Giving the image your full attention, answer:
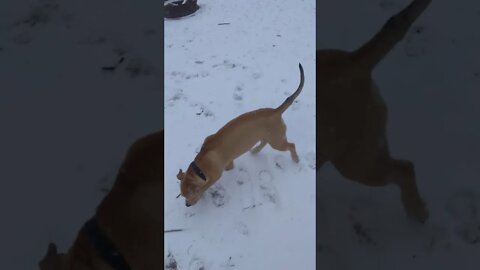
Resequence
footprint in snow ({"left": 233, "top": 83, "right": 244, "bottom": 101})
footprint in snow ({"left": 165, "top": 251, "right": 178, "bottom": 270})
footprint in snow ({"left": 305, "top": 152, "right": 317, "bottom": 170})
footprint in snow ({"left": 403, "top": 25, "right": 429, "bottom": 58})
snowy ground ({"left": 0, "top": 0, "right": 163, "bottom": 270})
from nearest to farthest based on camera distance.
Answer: snowy ground ({"left": 0, "top": 0, "right": 163, "bottom": 270}), footprint in snow ({"left": 403, "top": 25, "right": 429, "bottom": 58}), footprint in snow ({"left": 165, "top": 251, "right": 178, "bottom": 270}), footprint in snow ({"left": 305, "top": 152, "right": 317, "bottom": 170}), footprint in snow ({"left": 233, "top": 83, "right": 244, "bottom": 101})

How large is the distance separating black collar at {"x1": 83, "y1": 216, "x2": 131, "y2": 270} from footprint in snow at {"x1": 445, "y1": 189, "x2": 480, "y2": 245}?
3.85ft

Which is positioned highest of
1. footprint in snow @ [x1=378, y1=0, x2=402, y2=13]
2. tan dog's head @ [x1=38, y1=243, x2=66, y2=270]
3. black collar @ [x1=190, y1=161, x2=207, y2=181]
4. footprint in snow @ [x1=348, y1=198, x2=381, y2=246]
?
footprint in snow @ [x1=378, y1=0, x2=402, y2=13]

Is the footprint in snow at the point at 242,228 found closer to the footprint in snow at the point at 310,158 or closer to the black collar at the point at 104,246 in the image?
the footprint in snow at the point at 310,158

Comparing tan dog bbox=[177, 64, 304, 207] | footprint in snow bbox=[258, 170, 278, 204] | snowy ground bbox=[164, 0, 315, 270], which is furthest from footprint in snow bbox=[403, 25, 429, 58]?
footprint in snow bbox=[258, 170, 278, 204]

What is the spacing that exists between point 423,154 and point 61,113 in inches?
46.4

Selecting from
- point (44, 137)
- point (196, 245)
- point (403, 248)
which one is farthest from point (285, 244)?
point (44, 137)

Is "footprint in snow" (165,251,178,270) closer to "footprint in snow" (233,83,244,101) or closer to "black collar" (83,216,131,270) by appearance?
"black collar" (83,216,131,270)

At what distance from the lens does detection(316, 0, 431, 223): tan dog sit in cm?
176

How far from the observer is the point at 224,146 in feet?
8.13

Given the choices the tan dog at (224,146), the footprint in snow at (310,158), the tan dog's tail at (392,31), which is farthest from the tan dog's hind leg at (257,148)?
the tan dog's tail at (392,31)

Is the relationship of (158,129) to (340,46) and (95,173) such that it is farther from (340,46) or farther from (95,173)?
(340,46)

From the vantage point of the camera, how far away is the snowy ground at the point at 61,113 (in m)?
1.49

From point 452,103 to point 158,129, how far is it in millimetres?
1025

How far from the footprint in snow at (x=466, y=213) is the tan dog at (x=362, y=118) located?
106 millimetres
